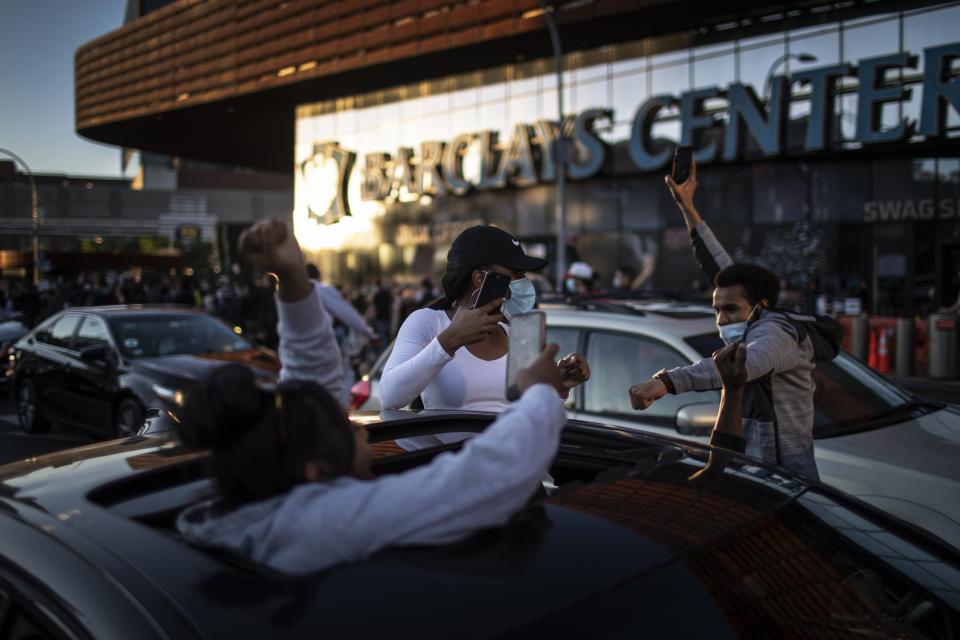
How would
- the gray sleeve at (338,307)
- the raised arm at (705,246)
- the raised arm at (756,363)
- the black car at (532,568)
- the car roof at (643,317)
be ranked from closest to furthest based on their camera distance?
the black car at (532,568) < the raised arm at (756,363) < the raised arm at (705,246) < the car roof at (643,317) < the gray sleeve at (338,307)

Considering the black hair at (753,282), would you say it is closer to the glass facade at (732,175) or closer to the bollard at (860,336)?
the bollard at (860,336)

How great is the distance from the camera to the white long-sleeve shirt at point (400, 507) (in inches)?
52.4

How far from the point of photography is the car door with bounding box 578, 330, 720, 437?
4.21 meters

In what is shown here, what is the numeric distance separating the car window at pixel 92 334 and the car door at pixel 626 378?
586 centimetres

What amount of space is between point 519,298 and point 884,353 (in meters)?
12.4

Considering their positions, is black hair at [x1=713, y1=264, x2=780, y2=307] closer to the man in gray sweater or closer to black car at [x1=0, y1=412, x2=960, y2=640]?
the man in gray sweater

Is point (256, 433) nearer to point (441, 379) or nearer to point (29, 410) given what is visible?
point (441, 379)

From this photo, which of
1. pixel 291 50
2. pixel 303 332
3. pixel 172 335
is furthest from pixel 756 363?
pixel 291 50

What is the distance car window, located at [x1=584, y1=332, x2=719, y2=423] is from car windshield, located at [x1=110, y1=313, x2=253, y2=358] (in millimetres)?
5366

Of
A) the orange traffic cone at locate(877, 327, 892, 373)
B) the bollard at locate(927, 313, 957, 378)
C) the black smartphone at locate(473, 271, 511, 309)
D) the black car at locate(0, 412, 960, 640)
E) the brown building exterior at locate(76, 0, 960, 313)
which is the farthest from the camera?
the brown building exterior at locate(76, 0, 960, 313)

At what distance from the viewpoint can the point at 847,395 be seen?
418 cm

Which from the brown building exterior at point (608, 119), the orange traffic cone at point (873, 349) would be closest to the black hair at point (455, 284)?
the orange traffic cone at point (873, 349)

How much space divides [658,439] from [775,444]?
1.00 metres

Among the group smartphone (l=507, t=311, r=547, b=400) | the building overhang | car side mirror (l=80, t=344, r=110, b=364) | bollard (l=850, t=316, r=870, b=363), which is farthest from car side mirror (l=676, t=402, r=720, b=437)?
the building overhang
